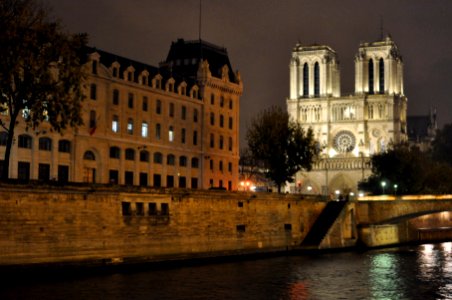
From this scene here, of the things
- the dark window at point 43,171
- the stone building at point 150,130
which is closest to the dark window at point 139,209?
the stone building at point 150,130

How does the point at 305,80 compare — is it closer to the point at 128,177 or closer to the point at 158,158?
the point at 158,158

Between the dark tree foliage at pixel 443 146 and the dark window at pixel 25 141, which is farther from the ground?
the dark tree foliage at pixel 443 146

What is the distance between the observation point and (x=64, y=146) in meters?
68.8

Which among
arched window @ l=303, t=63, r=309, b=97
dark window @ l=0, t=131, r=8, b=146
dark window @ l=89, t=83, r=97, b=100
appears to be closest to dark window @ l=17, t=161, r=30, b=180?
dark window @ l=0, t=131, r=8, b=146

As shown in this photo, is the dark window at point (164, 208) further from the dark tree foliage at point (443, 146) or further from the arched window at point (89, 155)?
the dark tree foliage at point (443, 146)

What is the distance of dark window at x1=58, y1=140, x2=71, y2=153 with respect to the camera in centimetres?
6831

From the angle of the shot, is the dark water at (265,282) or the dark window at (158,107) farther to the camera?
the dark window at (158,107)

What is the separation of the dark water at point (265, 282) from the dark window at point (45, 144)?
1991 centimetres

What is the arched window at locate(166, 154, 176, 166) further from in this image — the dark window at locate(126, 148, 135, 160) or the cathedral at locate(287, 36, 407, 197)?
the cathedral at locate(287, 36, 407, 197)

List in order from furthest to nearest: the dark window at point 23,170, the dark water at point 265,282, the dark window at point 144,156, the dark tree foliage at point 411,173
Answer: the dark tree foliage at point 411,173, the dark window at point 144,156, the dark window at point 23,170, the dark water at point 265,282

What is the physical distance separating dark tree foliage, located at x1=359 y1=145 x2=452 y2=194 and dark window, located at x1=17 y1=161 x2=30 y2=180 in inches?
2398

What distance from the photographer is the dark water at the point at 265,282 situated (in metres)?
40.1

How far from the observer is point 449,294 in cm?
4184

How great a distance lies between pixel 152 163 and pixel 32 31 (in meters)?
33.5
